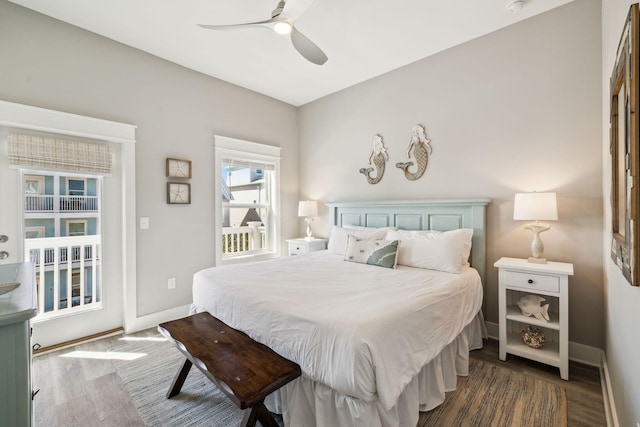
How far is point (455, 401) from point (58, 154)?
12.4ft

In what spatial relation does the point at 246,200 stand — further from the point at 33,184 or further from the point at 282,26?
the point at 282,26

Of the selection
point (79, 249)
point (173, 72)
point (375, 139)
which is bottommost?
point (79, 249)

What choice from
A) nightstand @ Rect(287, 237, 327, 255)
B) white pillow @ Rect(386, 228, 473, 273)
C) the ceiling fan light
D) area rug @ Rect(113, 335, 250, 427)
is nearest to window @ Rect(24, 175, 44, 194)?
area rug @ Rect(113, 335, 250, 427)

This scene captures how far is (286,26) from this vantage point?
2148mm

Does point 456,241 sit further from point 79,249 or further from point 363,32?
point 79,249

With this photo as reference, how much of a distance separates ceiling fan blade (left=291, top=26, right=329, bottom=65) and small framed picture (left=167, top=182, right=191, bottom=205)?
2055 mm

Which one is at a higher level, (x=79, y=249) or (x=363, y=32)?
(x=363, y=32)

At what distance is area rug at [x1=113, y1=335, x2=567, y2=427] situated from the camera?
68.4 inches

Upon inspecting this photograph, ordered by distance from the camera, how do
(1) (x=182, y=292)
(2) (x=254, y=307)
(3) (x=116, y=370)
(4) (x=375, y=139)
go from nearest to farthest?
(2) (x=254, y=307) < (3) (x=116, y=370) < (1) (x=182, y=292) < (4) (x=375, y=139)

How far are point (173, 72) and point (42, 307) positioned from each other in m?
2.73

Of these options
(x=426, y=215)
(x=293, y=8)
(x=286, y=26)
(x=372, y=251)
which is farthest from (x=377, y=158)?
(x=293, y=8)

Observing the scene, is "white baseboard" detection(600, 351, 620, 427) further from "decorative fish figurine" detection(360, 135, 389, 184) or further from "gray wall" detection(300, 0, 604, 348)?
"decorative fish figurine" detection(360, 135, 389, 184)

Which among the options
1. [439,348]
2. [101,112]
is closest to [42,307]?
[101,112]

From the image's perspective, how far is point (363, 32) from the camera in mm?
2732
